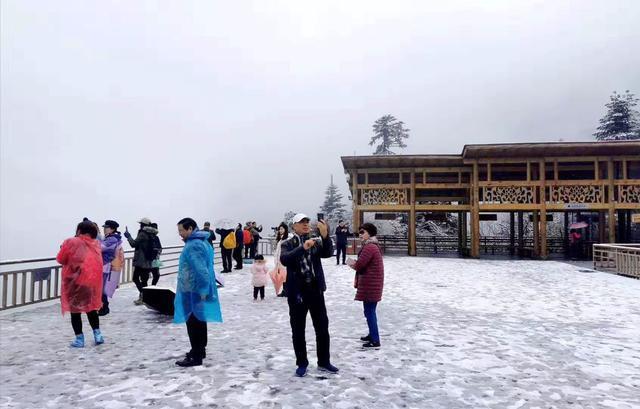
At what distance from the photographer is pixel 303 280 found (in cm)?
462

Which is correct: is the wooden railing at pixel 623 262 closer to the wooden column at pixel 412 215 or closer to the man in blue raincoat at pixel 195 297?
the wooden column at pixel 412 215

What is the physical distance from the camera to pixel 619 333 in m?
6.82

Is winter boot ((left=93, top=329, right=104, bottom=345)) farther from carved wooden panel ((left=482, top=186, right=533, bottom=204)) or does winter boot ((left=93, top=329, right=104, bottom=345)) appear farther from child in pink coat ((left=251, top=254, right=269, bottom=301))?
carved wooden panel ((left=482, top=186, right=533, bottom=204))

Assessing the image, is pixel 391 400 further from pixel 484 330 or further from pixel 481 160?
pixel 481 160

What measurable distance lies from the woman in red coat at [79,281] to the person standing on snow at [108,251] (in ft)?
7.06

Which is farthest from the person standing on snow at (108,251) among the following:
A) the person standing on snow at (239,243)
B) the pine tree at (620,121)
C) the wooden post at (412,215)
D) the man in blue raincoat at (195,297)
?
the pine tree at (620,121)


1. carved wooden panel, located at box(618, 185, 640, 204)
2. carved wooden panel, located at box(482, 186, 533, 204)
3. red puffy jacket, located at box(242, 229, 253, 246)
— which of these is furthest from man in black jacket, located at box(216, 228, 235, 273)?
carved wooden panel, located at box(618, 185, 640, 204)

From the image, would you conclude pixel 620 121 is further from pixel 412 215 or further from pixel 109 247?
pixel 109 247

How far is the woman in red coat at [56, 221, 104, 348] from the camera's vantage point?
5.74 m

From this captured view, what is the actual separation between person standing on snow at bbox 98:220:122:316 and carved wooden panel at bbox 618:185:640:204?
23.6m

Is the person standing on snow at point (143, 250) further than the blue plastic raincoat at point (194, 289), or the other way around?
the person standing on snow at point (143, 250)

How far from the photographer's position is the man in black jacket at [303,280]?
462 cm

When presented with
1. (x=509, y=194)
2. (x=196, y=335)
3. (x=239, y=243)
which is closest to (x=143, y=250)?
(x=196, y=335)

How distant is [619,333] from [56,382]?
339 inches
